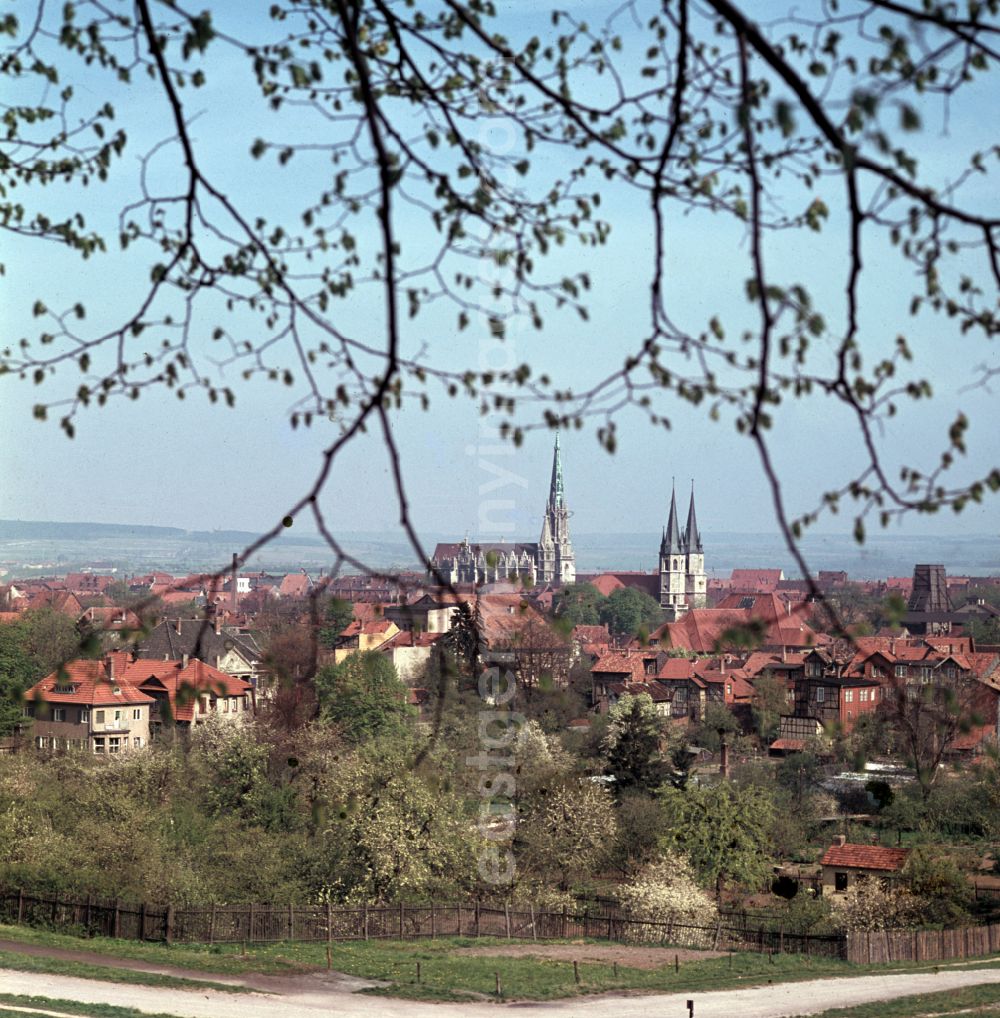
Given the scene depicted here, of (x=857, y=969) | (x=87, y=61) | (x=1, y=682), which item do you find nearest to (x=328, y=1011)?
(x=857, y=969)

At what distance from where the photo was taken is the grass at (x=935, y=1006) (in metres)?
16.5

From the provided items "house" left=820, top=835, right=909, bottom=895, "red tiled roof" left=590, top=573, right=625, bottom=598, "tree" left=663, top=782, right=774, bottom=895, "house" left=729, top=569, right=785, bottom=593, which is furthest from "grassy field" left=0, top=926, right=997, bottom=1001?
"house" left=729, top=569, right=785, bottom=593

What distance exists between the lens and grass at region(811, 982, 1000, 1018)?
54.2 ft

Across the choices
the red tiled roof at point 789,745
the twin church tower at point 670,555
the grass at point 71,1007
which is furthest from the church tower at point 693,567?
the grass at point 71,1007

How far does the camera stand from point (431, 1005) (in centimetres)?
1786

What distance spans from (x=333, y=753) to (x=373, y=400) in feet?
88.2

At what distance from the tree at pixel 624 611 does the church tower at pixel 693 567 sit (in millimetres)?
18230

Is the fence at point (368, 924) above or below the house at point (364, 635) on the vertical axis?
below

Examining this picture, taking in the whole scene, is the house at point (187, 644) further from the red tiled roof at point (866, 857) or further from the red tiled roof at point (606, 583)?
the red tiled roof at point (606, 583)

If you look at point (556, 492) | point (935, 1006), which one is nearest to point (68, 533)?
point (556, 492)

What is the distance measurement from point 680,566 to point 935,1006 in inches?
4258

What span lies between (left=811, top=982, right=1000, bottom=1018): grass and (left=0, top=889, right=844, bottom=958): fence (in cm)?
477

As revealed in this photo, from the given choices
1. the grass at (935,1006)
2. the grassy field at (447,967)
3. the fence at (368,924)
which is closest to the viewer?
the grass at (935,1006)

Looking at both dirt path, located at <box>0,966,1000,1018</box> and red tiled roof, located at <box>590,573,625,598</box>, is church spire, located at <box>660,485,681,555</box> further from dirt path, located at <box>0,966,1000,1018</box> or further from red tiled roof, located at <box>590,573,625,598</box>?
dirt path, located at <box>0,966,1000,1018</box>
